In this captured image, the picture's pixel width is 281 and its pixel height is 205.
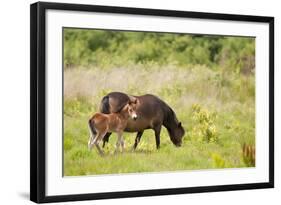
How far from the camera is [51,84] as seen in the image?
161 inches

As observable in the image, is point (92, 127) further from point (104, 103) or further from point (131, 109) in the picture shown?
point (131, 109)

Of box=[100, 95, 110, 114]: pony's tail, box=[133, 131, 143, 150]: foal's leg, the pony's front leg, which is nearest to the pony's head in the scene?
box=[133, 131, 143, 150]: foal's leg

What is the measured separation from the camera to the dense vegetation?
4227 mm

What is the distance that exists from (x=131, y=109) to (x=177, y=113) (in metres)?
0.29

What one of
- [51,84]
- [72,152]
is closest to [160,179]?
[72,152]

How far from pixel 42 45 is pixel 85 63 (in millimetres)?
321

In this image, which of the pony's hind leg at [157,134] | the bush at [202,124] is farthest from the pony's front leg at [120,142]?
the bush at [202,124]

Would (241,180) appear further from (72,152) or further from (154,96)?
(72,152)

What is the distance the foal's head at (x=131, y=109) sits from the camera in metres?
4.41

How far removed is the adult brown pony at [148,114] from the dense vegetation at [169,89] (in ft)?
0.11

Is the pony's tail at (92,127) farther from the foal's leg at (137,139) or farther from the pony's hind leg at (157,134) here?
the pony's hind leg at (157,134)

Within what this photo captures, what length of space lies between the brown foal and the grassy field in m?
0.03

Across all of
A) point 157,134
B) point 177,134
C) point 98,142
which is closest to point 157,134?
point 157,134

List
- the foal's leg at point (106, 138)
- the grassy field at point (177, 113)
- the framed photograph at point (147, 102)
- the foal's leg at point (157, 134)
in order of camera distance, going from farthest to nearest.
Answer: the foal's leg at point (157, 134) < the foal's leg at point (106, 138) < the grassy field at point (177, 113) < the framed photograph at point (147, 102)
